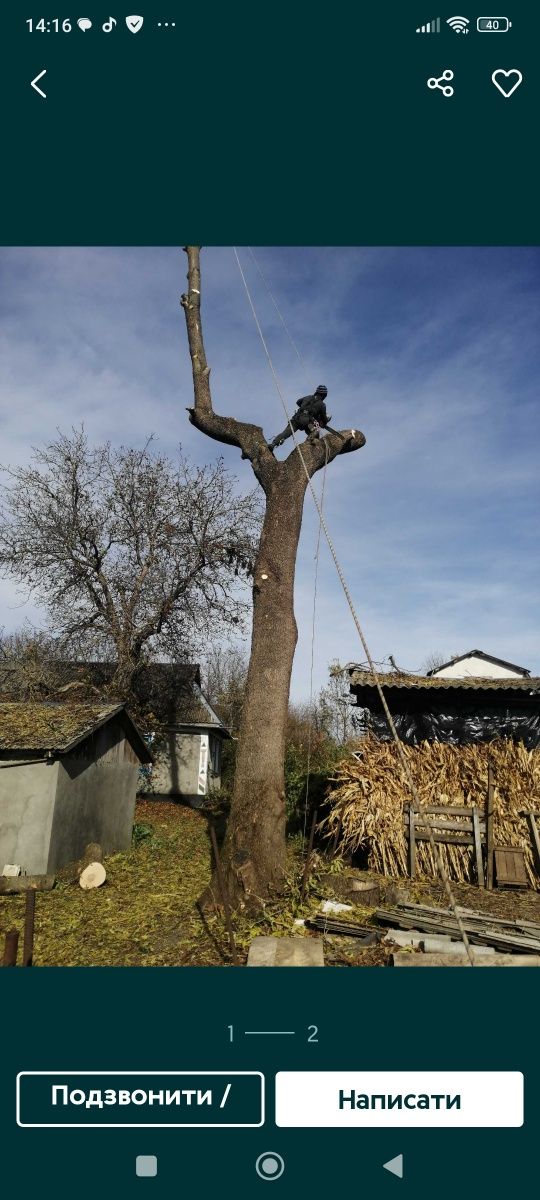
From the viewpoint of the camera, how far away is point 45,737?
46.9ft

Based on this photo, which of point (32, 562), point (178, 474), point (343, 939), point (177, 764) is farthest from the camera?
point (177, 764)

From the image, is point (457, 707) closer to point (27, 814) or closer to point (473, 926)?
point (473, 926)

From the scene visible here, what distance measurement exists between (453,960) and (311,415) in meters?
7.88

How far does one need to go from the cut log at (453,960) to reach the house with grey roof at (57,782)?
9150mm

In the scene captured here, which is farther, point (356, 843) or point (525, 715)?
point (525, 715)

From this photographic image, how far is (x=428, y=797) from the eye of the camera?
13523 mm

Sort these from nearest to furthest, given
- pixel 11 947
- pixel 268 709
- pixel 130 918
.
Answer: pixel 11 947
pixel 268 709
pixel 130 918

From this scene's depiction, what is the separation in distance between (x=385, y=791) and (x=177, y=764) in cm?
1860

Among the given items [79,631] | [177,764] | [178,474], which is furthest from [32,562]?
[177,764]

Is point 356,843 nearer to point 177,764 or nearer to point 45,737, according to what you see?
point 45,737

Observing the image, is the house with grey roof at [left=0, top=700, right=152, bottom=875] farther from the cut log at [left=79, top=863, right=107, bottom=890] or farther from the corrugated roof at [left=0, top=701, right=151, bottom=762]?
the cut log at [left=79, top=863, right=107, bottom=890]

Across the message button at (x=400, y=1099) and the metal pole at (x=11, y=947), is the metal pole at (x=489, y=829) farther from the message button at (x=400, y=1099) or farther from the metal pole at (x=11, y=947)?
the message button at (x=400, y=1099)
